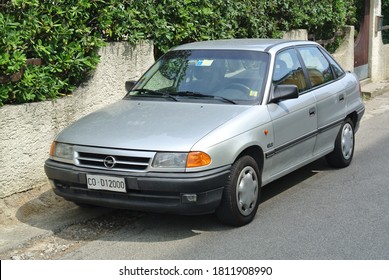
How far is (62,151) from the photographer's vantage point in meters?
5.94

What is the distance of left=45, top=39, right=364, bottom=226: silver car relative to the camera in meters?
5.44

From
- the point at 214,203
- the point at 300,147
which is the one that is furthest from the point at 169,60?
the point at 214,203

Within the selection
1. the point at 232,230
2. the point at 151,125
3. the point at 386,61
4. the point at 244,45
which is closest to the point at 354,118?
the point at 244,45

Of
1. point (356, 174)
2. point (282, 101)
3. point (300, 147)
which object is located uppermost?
point (282, 101)

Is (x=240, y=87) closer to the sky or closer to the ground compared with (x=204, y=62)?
closer to the ground

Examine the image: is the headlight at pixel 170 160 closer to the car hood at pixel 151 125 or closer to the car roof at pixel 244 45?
the car hood at pixel 151 125

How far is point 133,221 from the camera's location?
6.31 m

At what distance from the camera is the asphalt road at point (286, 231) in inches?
210

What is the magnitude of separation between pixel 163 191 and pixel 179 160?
0.95ft

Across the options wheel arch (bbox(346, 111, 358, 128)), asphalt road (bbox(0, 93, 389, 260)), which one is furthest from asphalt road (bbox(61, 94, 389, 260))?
wheel arch (bbox(346, 111, 358, 128))

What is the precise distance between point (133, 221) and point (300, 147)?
1.94 metres

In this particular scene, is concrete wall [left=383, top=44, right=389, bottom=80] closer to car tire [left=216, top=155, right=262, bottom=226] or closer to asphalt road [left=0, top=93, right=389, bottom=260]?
asphalt road [left=0, top=93, right=389, bottom=260]

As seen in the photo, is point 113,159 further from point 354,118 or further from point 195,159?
point 354,118
